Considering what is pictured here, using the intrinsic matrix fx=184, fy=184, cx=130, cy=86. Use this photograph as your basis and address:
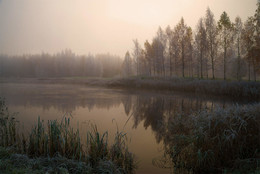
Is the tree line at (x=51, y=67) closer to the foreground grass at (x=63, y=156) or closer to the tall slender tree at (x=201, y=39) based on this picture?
the tall slender tree at (x=201, y=39)

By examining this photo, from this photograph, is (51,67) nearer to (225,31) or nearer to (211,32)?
(211,32)

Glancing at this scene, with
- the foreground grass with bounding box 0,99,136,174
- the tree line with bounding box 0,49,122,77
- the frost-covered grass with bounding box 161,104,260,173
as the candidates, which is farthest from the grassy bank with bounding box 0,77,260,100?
the tree line with bounding box 0,49,122,77

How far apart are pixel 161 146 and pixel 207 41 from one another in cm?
2487

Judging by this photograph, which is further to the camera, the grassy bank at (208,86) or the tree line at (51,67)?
the tree line at (51,67)

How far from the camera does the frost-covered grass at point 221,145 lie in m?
4.53

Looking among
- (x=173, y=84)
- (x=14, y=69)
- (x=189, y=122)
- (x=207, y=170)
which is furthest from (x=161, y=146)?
(x=14, y=69)

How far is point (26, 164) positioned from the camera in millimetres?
3795

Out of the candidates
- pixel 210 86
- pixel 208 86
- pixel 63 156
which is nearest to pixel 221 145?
pixel 63 156

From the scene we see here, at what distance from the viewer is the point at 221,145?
4.73 metres

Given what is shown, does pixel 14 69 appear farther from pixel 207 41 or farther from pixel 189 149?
pixel 189 149

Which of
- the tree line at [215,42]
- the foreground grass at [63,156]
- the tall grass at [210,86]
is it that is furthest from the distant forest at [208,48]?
the foreground grass at [63,156]

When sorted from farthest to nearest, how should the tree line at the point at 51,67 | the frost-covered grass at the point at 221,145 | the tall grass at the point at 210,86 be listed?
the tree line at the point at 51,67 < the tall grass at the point at 210,86 < the frost-covered grass at the point at 221,145

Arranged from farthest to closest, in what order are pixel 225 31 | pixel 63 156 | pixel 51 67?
pixel 51 67, pixel 225 31, pixel 63 156

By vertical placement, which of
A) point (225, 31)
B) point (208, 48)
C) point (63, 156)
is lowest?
point (63, 156)
